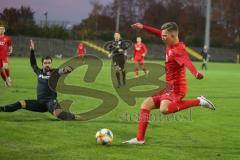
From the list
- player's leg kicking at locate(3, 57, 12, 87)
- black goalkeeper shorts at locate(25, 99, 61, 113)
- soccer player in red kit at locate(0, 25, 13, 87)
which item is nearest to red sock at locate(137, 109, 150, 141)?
black goalkeeper shorts at locate(25, 99, 61, 113)

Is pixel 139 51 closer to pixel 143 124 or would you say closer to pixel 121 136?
pixel 121 136

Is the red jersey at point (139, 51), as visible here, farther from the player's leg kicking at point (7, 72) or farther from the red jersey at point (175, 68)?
the red jersey at point (175, 68)

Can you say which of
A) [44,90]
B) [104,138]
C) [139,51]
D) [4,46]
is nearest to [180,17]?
[139,51]

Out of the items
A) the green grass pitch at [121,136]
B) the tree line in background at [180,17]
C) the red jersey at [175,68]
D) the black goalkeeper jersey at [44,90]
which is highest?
the tree line in background at [180,17]

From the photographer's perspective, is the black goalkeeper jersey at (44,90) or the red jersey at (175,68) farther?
the black goalkeeper jersey at (44,90)

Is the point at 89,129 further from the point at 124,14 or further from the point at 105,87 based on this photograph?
the point at 124,14

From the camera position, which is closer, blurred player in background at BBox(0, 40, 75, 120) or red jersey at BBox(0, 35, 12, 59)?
blurred player in background at BBox(0, 40, 75, 120)

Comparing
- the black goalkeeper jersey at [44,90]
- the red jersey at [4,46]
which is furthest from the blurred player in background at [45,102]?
the red jersey at [4,46]

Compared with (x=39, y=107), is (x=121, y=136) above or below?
below

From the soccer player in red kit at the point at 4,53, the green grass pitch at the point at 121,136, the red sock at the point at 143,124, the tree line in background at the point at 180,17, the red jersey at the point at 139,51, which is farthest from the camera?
the tree line in background at the point at 180,17

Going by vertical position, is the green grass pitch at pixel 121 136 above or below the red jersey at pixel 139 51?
below

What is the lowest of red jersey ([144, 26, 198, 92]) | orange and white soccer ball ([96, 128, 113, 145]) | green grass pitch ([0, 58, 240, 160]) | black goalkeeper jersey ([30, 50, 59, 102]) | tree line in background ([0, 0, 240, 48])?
green grass pitch ([0, 58, 240, 160])

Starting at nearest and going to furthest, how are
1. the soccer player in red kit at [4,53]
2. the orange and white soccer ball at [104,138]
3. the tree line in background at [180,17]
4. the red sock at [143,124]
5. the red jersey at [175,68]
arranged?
the orange and white soccer ball at [104,138] → the red jersey at [175,68] → the red sock at [143,124] → the soccer player in red kit at [4,53] → the tree line in background at [180,17]

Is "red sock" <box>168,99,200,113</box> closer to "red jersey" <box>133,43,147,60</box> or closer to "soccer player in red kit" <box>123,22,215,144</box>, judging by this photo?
"soccer player in red kit" <box>123,22,215,144</box>
